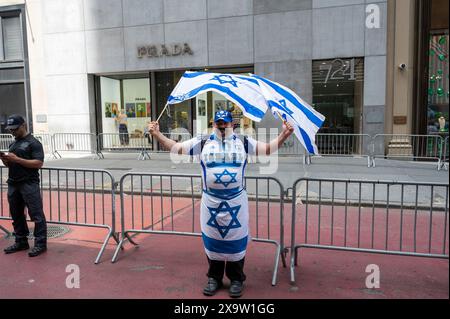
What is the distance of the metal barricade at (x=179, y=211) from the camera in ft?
17.3

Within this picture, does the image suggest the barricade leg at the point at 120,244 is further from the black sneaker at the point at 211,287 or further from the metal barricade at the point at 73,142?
the metal barricade at the point at 73,142

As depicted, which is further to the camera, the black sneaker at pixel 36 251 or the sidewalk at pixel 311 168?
the sidewalk at pixel 311 168

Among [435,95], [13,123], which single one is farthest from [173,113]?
[13,123]

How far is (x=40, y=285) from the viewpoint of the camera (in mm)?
4297

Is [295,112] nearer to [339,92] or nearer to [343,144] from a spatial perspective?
[343,144]

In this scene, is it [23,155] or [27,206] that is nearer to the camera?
[23,155]

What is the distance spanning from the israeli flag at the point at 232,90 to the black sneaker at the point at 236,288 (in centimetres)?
175

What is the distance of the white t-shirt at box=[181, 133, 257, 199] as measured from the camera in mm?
3787

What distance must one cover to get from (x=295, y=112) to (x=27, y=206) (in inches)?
153

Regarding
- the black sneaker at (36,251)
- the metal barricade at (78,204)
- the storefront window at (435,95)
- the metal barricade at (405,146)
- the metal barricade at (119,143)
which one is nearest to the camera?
the black sneaker at (36,251)

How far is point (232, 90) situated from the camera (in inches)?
156

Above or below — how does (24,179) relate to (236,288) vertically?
above

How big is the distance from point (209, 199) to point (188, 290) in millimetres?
1070

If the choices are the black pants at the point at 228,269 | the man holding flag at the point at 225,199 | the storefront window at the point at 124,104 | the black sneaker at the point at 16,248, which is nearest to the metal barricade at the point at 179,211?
the black pants at the point at 228,269
